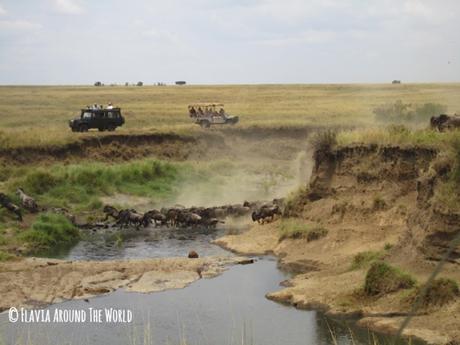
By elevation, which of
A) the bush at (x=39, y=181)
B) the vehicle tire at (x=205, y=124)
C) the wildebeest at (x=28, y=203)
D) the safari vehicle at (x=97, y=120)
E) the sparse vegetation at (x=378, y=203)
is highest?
the safari vehicle at (x=97, y=120)

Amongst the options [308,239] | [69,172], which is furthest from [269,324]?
[69,172]

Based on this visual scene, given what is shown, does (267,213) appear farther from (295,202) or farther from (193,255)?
(193,255)

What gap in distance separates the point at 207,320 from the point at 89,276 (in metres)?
6.51

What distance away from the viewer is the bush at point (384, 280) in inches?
732

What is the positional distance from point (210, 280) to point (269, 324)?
5484 millimetres

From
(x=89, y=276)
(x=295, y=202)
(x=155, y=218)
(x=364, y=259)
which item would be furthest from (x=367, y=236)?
(x=155, y=218)

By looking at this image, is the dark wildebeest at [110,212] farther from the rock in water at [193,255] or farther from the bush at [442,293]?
the bush at [442,293]

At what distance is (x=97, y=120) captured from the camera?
159 ft

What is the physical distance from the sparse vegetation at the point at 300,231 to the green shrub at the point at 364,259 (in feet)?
12.6

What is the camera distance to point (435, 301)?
1730 centimetres

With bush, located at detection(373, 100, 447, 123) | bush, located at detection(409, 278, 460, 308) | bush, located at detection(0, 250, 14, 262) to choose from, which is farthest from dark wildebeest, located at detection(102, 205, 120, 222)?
bush, located at detection(373, 100, 447, 123)

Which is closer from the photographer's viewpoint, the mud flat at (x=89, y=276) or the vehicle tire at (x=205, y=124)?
the mud flat at (x=89, y=276)

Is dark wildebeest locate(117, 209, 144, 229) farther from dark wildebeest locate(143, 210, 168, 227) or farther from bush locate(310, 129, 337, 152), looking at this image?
bush locate(310, 129, 337, 152)

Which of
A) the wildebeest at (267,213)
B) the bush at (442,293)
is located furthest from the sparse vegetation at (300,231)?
the bush at (442,293)
